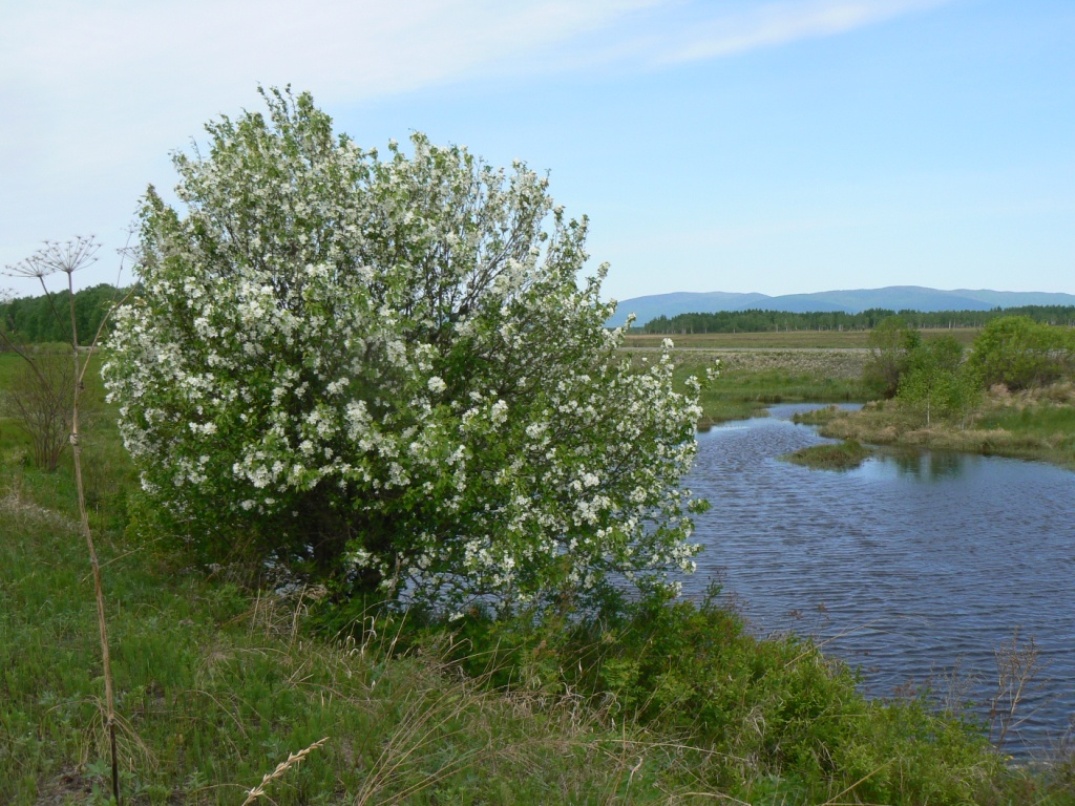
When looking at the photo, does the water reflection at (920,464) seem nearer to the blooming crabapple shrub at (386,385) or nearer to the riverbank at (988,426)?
the riverbank at (988,426)

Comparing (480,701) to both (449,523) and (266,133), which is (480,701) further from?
(266,133)

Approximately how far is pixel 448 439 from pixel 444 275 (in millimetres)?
3786

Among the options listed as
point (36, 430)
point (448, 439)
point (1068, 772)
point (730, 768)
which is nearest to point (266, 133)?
point (448, 439)

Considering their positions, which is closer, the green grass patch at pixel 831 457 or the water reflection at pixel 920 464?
the water reflection at pixel 920 464

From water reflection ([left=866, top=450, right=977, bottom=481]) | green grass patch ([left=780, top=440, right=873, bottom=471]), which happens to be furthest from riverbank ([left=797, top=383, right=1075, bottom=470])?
green grass patch ([left=780, top=440, right=873, bottom=471])

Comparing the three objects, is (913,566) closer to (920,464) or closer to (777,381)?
(920,464)

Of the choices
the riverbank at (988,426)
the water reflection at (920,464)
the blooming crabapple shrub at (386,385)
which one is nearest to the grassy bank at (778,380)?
the riverbank at (988,426)

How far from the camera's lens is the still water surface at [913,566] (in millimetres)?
20984

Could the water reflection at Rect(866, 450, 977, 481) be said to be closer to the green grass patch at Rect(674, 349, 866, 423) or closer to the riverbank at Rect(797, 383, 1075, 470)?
the riverbank at Rect(797, 383, 1075, 470)

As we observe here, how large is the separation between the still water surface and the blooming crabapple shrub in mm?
5076

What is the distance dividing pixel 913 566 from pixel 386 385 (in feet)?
76.2

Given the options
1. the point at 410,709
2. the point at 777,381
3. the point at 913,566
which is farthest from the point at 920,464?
the point at 777,381

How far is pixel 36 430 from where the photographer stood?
31.5m

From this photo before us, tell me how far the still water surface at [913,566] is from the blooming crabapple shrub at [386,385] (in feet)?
16.7
